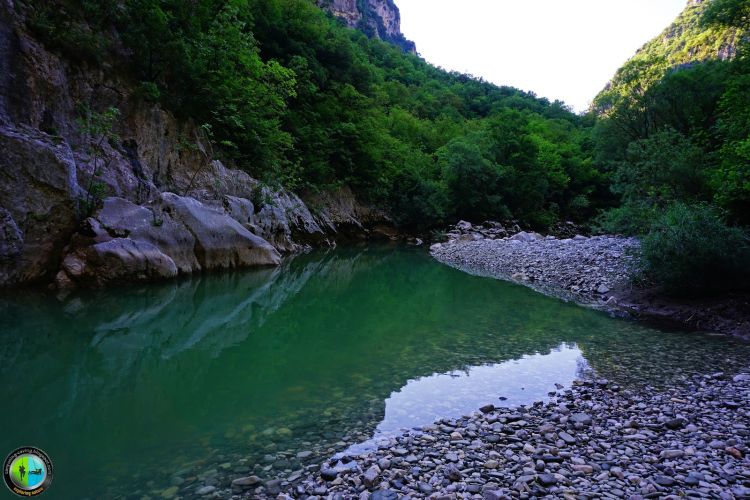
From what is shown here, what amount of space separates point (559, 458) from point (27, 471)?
15.4 ft

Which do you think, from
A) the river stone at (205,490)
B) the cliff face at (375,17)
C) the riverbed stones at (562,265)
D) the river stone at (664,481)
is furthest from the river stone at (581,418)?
the cliff face at (375,17)

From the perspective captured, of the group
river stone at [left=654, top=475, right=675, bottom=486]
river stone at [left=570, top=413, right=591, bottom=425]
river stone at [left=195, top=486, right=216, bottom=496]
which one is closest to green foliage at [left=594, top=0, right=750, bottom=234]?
river stone at [left=570, top=413, right=591, bottom=425]

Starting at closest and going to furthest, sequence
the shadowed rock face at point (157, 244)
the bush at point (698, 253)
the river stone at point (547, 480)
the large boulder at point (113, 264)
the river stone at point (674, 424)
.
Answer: the river stone at point (547, 480) < the river stone at point (674, 424) < the bush at point (698, 253) < the large boulder at point (113, 264) < the shadowed rock face at point (157, 244)

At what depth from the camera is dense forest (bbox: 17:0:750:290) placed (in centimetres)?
1253

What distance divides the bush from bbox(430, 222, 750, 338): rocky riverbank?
0.46 metres

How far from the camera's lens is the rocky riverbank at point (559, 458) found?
11.3ft

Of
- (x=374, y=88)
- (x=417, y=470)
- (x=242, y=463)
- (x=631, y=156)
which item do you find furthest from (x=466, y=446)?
(x=374, y=88)

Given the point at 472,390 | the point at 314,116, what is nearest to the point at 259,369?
the point at 472,390

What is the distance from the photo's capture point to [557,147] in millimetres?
48719

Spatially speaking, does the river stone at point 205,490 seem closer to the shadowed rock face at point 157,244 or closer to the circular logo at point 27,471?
the circular logo at point 27,471

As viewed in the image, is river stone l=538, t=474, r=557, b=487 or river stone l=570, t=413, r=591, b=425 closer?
river stone l=538, t=474, r=557, b=487

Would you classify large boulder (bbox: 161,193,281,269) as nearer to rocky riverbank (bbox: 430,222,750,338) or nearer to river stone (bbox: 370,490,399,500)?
rocky riverbank (bbox: 430,222,750,338)

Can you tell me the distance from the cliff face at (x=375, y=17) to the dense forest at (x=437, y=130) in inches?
2084

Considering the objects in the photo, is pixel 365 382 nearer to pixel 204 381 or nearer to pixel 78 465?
pixel 204 381
